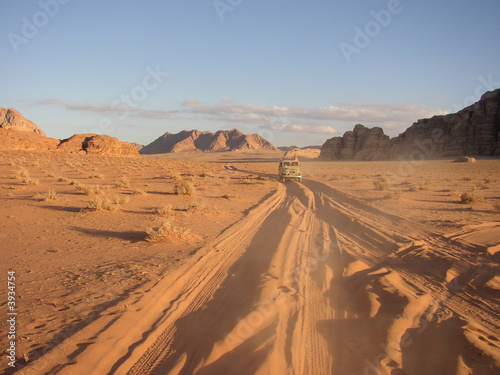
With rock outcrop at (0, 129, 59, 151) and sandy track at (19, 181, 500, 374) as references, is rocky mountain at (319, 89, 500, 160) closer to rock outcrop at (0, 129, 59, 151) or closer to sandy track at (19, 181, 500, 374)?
rock outcrop at (0, 129, 59, 151)

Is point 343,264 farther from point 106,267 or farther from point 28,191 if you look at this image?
point 28,191

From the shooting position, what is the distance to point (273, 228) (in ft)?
31.3

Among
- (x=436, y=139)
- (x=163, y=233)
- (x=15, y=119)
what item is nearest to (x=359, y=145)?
(x=436, y=139)

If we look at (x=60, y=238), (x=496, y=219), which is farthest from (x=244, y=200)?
(x=496, y=219)

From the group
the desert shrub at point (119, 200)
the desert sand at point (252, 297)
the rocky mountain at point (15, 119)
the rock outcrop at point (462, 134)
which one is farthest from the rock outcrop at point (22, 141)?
the rocky mountain at point (15, 119)

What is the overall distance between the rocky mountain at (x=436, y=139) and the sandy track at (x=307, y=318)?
81.3 m

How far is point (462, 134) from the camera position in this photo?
247 feet

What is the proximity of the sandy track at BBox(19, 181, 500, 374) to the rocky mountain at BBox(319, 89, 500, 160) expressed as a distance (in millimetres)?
81313

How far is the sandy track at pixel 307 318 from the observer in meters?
3.20

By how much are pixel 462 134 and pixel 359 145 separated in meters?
27.2

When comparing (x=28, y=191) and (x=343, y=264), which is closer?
(x=343, y=264)

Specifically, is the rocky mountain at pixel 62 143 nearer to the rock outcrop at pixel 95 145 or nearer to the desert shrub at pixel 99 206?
the rock outcrop at pixel 95 145

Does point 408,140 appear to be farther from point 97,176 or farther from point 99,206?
point 99,206

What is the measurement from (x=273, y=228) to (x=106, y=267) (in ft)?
17.0
